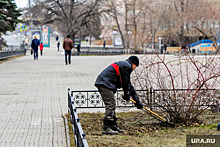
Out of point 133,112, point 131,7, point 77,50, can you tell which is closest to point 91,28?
point 77,50

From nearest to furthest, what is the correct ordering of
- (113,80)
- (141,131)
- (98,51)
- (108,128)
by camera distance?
(113,80) → (108,128) → (141,131) → (98,51)

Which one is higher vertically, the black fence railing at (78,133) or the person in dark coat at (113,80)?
the person in dark coat at (113,80)

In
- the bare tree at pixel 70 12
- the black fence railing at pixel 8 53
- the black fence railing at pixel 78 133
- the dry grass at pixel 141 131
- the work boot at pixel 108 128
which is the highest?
the bare tree at pixel 70 12

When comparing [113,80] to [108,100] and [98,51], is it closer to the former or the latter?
[108,100]

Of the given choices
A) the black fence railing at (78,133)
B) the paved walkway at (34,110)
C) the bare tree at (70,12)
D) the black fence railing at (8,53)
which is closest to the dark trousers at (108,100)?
the black fence railing at (78,133)

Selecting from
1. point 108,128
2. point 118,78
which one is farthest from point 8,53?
point 118,78

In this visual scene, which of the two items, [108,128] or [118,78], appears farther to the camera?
[108,128]

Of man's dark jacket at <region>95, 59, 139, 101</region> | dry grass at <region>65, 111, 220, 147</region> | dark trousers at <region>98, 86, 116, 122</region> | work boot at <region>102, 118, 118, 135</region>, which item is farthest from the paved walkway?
man's dark jacket at <region>95, 59, 139, 101</region>

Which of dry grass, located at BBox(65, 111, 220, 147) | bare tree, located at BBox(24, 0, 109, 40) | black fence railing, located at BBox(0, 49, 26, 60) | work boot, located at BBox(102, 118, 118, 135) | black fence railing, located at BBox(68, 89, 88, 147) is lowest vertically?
dry grass, located at BBox(65, 111, 220, 147)

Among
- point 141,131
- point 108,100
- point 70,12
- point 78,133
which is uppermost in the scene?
point 70,12

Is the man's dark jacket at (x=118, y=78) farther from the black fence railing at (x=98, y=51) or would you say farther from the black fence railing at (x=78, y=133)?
the black fence railing at (x=98, y=51)

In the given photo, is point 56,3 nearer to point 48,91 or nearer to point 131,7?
point 131,7

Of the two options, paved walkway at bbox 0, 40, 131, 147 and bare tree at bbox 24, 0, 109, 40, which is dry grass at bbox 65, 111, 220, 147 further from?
bare tree at bbox 24, 0, 109, 40

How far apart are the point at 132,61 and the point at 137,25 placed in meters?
41.2
